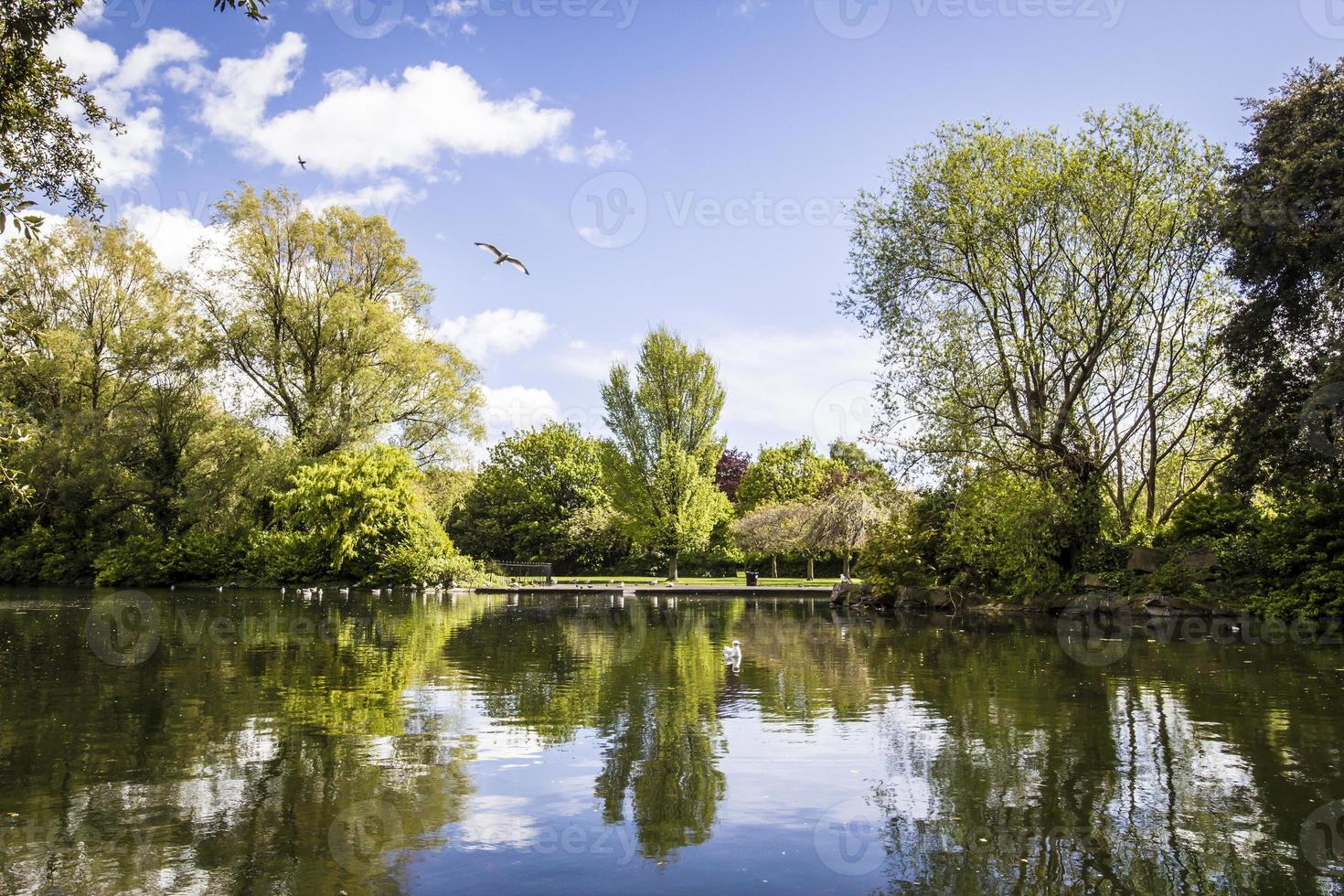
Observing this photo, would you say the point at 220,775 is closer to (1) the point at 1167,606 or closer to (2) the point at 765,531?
(1) the point at 1167,606

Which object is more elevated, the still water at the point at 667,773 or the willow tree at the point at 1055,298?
the willow tree at the point at 1055,298

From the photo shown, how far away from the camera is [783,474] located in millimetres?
58719

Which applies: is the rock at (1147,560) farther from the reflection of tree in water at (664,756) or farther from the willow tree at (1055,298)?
the reflection of tree in water at (664,756)

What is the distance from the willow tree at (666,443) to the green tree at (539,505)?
10018mm

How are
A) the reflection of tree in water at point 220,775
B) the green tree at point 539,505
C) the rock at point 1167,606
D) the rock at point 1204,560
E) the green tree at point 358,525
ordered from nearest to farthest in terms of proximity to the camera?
the reflection of tree in water at point 220,775, the rock at point 1167,606, the rock at point 1204,560, the green tree at point 358,525, the green tree at point 539,505

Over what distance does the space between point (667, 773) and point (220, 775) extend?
3.51 metres

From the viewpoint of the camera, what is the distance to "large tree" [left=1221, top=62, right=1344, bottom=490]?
64.1ft

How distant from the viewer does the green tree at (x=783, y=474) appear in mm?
56906

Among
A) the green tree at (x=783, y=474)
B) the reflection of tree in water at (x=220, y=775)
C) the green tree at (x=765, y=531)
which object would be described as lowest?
the reflection of tree in water at (x=220, y=775)

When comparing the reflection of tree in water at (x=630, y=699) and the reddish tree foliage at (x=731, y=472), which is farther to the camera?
the reddish tree foliage at (x=731, y=472)

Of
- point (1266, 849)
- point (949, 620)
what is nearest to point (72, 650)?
point (1266, 849)

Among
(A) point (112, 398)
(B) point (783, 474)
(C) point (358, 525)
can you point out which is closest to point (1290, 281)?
(C) point (358, 525)

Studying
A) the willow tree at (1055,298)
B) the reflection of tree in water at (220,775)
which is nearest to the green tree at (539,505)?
the willow tree at (1055,298)

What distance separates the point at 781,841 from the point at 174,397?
42.9m
